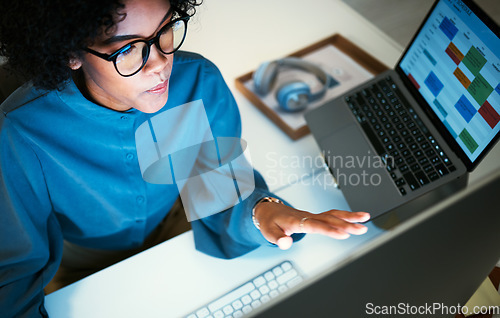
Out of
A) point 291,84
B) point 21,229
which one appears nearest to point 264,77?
point 291,84

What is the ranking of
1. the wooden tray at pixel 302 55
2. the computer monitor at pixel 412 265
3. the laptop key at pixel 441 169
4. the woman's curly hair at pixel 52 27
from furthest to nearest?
the wooden tray at pixel 302 55 → the laptop key at pixel 441 169 → the woman's curly hair at pixel 52 27 → the computer monitor at pixel 412 265

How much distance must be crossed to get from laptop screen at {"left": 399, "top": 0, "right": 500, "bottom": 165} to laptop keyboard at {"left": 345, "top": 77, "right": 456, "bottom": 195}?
0.04 metres

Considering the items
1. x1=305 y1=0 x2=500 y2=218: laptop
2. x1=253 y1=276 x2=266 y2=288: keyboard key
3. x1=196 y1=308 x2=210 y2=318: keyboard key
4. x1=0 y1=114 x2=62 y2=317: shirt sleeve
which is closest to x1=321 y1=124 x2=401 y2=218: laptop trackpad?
x1=305 y1=0 x2=500 y2=218: laptop

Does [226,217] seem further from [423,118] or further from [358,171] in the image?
[423,118]

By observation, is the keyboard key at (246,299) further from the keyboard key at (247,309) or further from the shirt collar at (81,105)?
the shirt collar at (81,105)

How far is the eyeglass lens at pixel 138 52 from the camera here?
2.13 ft

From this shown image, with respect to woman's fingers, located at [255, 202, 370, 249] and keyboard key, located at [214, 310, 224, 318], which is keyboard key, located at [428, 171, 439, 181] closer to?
woman's fingers, located at [255, 202, 370, 249]

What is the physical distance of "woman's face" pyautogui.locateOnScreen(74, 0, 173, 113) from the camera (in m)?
0.62

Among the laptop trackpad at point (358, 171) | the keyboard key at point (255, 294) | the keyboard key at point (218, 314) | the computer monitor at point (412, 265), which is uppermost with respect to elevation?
the laptop trackpad at point (358, 171)

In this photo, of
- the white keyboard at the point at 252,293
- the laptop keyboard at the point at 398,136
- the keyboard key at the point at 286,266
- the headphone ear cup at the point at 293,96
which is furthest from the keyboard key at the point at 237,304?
the headphone ear cup at the point at 293,96

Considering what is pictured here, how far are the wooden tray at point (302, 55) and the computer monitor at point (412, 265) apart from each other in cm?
49

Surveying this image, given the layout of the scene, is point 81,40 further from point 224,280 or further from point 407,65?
point 407,65

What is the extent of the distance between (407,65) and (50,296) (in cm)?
85

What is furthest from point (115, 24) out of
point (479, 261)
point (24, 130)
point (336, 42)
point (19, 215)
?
point (336, 42)
